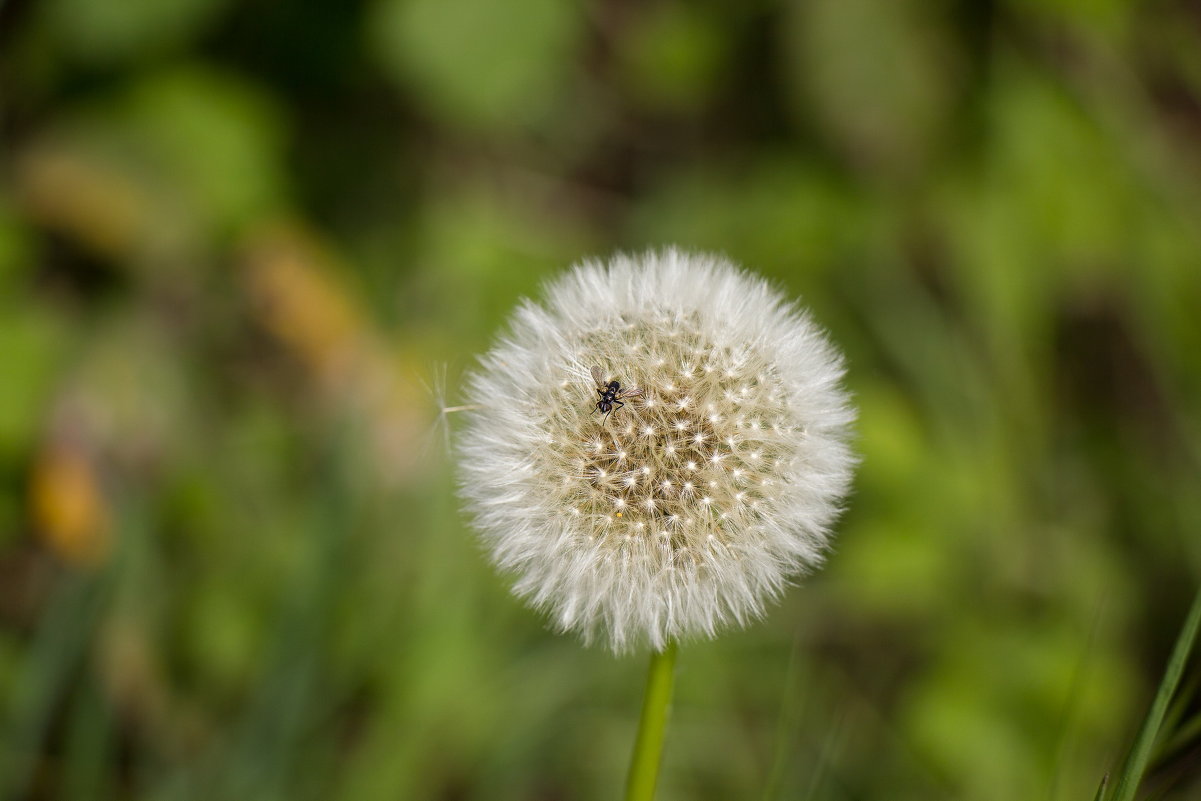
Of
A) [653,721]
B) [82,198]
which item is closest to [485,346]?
[82,198]

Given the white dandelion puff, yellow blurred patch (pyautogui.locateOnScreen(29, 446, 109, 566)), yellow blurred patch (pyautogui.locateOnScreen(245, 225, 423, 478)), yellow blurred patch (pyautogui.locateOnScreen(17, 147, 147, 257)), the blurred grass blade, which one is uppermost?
yellow blurred patch (pyautogui.locateOnScreen(17, 147, 147, 257))

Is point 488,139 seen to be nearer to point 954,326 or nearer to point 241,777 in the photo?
point 954,326

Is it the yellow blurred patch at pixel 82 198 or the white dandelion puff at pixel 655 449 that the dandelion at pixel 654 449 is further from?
the yellow blurred patch at pixel 82 198

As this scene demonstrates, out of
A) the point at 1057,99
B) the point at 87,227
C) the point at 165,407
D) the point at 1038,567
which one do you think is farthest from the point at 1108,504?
the point at 87,227

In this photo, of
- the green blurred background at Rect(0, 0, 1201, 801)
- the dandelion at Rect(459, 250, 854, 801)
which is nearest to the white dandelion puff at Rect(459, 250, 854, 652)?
the dandelion at Rect(459, 250, 854, 801)

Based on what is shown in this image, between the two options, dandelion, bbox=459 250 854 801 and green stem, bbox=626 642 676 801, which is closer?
green stem, bbox=626 642 676 801

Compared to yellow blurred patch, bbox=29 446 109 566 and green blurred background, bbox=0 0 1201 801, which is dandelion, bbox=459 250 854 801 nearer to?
green blurred background, bbox=0 0 1201 801

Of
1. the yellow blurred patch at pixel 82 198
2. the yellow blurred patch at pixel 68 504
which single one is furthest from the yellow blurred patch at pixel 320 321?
the yellow blurred patch at pixel 68 504
